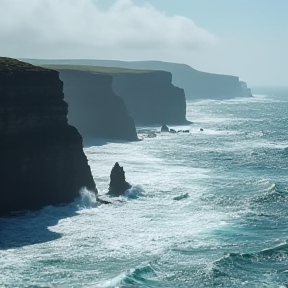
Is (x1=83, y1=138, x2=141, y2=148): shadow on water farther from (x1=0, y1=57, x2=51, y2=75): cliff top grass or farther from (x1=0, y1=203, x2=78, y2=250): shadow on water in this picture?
(x1=0, y1=203, x2=78, y2=250): shadow on water

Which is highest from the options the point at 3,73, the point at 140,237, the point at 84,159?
the point at 3,73

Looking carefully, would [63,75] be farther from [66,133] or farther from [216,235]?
[216,235]

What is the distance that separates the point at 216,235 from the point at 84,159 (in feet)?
87.5

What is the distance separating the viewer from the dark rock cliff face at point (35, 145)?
246ft

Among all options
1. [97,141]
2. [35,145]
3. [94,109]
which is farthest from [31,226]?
[94,109]

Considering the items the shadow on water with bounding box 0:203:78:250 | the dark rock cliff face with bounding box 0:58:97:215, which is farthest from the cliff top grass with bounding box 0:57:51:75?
the shadow on water with bounding box 0:203:78:250

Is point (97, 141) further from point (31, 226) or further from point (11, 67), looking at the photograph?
point (31, 226)

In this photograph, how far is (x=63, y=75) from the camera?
6348 inches

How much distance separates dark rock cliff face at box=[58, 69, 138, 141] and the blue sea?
156 ft

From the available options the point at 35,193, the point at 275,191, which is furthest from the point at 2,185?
the point at 275,191

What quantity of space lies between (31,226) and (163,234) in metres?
15.6

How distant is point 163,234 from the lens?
66125 mm

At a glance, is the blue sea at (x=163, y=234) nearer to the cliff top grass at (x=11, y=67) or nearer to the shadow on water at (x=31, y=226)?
the shadow on water at (x=31, y=226)

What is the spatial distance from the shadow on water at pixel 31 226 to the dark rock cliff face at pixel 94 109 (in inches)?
3215
